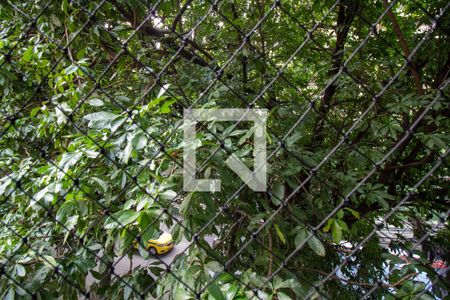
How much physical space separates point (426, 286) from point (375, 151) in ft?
2.30

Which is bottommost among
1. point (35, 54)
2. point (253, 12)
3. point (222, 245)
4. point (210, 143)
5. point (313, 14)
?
point (222, 245)

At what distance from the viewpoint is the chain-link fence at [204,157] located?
0.76m

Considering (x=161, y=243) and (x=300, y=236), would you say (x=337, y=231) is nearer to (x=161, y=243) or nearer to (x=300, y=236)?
(x=300, y=236)

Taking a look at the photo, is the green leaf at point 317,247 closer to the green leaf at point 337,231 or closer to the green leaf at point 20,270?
the green leaf at point 337,231

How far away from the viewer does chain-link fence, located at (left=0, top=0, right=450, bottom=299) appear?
762mm

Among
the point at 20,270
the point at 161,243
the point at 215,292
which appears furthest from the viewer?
the point at 161,243

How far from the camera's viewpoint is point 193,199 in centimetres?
83

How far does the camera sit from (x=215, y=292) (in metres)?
0.70

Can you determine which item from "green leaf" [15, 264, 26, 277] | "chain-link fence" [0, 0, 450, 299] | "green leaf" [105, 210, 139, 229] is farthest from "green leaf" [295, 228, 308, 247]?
"green leaf" [15, 264, 26, 277]

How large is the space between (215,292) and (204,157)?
338mm

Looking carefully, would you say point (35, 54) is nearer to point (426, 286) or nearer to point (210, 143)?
point (210, 143)

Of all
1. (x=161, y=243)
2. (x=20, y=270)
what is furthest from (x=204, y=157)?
(x=161, y=243)

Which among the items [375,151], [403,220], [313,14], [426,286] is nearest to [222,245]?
[426,286]

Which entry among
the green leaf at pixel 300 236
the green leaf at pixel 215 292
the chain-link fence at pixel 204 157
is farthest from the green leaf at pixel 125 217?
the green leaf at pixel 300 236
